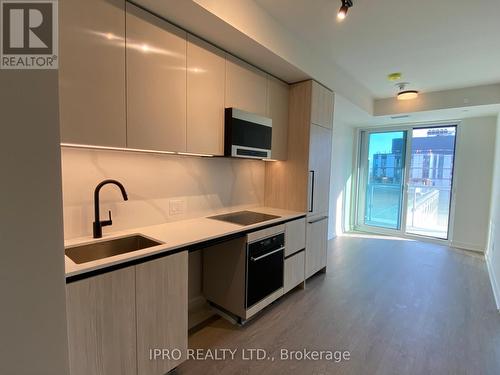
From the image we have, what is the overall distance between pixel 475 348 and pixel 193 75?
3133 mm

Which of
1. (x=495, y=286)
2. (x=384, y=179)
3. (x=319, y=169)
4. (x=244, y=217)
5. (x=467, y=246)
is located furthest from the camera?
(x=384, y=179)

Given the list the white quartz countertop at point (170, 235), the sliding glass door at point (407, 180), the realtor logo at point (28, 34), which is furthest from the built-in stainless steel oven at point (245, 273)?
the sliding glass door at point (407, 180)

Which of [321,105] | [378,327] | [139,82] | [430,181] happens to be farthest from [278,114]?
[430,181]

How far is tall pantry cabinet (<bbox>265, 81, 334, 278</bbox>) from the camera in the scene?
2889 mm

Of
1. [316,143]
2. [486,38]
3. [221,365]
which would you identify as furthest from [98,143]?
[486,38]

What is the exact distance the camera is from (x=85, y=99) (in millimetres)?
1417

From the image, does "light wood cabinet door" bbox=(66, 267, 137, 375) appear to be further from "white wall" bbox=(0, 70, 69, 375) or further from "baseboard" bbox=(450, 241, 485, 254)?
"baseboard" bbox=(450, 241, 485, 254)

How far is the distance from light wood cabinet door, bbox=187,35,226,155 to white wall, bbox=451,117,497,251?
4.81 metres

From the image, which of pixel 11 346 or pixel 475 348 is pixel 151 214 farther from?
pixel 475 348

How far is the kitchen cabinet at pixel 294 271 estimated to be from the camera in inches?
105

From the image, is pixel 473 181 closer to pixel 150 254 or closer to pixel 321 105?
pixel 321 105

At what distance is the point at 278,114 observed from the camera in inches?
113

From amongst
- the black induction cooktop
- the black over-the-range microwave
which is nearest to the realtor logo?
the black over-the-range microwave

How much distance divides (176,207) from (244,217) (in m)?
0.69
